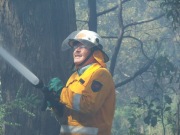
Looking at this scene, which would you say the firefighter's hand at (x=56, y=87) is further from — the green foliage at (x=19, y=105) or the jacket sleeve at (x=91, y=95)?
the green foliage at (x=19, y=105)

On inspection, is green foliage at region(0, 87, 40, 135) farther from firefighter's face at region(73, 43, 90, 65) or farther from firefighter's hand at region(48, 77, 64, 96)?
firefighter's face at region(73, 43, 90, 65)

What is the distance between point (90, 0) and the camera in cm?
870

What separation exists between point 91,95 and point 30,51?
1473 millimetres

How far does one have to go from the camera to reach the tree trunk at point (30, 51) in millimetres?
4785

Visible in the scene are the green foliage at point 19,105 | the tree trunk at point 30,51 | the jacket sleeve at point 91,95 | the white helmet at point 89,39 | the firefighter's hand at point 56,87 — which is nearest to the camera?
the jacket sleeve at point 91,95

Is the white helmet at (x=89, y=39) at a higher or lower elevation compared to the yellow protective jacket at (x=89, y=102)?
higher

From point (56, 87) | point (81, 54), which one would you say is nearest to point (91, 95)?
point (56, 87)

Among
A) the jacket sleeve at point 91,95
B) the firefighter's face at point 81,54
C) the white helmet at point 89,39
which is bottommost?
the jacket sleeve at point 91,95

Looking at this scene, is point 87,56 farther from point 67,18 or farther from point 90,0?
point 90,0

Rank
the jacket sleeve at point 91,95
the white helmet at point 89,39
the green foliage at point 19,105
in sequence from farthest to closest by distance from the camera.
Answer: the green foliage at point 19,105 → the white helmet at point 89,39 → the jacket sleeve at point 91,95

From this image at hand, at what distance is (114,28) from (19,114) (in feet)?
74.4

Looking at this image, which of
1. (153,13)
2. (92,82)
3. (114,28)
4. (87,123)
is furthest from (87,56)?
(153,13)

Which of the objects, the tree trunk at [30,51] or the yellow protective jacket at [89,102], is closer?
the yellow protective jacket at [89,102]

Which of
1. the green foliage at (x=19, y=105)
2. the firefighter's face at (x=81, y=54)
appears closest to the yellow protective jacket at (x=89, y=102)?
the firefighter's face at (x=81, y=54)
